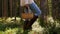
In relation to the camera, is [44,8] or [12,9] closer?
[44,8]

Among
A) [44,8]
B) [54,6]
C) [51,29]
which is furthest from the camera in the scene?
[54,6]

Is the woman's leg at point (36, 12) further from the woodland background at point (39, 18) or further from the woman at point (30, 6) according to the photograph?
the woodland background at point (39, 18)

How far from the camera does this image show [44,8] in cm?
612

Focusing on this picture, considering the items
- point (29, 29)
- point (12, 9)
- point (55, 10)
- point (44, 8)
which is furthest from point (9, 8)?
point (29, 29)

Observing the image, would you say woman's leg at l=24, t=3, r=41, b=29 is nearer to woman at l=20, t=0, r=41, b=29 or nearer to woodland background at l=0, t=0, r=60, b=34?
woman at l=20, t=0, r=41, b=29

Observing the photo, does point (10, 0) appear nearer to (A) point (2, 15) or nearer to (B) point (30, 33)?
(A) point (2, 15)

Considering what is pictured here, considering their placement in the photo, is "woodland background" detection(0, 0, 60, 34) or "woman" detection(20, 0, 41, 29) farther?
"woodland background" detection(0, 0, 60, 34)

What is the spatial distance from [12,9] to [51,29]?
11.8 ft

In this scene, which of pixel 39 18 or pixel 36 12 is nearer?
pixel 36 12

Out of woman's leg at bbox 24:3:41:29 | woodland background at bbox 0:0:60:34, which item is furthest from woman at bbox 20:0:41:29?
woodland background at bbox 0:0:60:34

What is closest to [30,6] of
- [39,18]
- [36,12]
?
[36,12]

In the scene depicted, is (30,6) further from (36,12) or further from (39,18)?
(39,18)

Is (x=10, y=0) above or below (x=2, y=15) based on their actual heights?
above

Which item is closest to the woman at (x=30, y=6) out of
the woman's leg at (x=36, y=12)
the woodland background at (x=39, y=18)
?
the woman's leg at (x=36, y=12)
